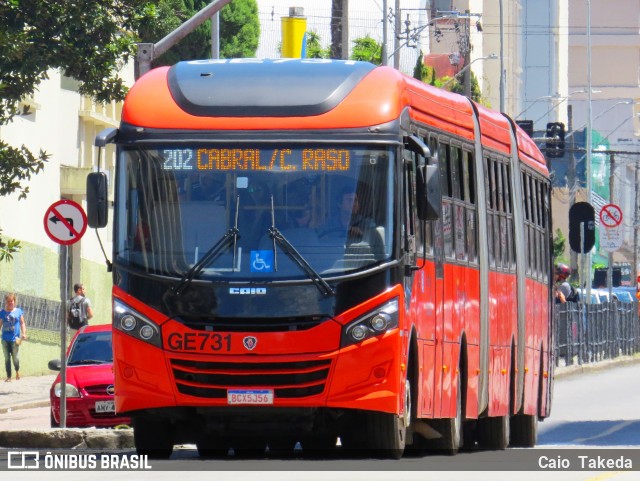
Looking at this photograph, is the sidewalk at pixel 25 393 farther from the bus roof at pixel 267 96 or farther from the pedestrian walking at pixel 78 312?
the bus roof at pixel 267 96

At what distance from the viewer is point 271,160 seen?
1470 centimetres

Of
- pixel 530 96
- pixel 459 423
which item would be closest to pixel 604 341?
pixel 459 423

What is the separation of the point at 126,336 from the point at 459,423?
13.5ft

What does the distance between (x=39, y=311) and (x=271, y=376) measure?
2644cm

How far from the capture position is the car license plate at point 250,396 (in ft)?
46.7

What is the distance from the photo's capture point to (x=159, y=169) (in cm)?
1481

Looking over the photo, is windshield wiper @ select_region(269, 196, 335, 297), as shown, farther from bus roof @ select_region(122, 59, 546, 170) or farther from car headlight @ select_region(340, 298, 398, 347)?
bus roof @ select_region(122, 59, 546, 170)

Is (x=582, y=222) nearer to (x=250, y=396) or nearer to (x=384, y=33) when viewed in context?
(x=250, y=396)

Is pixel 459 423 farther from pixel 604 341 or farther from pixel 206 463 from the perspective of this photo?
pixel 604 341

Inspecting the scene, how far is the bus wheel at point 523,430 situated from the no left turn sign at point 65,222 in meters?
5.45

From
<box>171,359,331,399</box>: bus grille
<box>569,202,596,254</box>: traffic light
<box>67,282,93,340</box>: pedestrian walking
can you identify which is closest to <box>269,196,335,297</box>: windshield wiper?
<box>171,359,331,399</box>: bus grille

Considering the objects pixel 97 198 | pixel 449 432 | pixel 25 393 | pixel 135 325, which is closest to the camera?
pixel 135 325

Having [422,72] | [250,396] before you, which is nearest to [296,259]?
[250,396]

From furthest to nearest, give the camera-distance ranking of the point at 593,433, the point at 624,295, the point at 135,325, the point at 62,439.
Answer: the point at 624,295 < the point at 593,433 < the point at 62,439 < the point at 135,325
